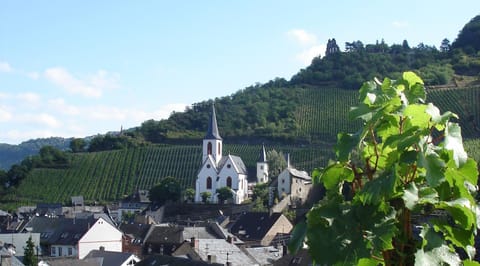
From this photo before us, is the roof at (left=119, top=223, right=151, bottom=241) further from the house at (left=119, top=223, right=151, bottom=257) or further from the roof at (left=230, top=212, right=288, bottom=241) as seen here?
the roof at (left=230, top=212, right=288, bottom=241)

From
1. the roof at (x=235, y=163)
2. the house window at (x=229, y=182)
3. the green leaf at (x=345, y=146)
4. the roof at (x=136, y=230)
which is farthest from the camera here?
the roof at (x=235, y=163)

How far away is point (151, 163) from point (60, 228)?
41.0 metres

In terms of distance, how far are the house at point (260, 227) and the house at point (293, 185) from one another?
1246 centimetres

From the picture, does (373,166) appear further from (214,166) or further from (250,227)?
(214,166)

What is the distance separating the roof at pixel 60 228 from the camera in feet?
180

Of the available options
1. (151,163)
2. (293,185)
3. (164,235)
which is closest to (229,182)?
(293,185)

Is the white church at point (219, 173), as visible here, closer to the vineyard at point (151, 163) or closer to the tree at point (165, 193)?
the tree at point (165, 193)

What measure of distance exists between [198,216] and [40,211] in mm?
17255

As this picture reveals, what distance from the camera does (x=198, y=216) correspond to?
73688 mm

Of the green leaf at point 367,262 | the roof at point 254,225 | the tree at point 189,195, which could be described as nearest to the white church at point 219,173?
the tree at point 189,195

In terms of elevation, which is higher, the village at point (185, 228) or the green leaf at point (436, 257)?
the green leaf at point (436, 257)

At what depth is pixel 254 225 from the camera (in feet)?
188

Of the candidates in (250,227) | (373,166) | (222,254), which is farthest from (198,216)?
(373,166)

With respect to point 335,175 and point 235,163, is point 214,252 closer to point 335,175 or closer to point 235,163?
point 335,175
